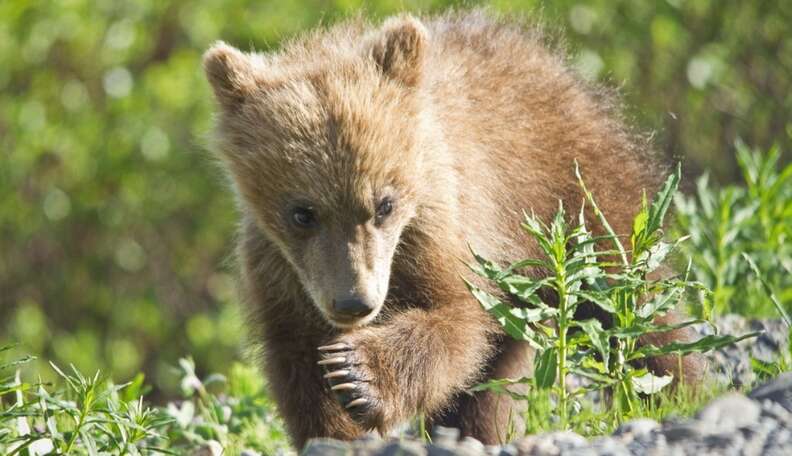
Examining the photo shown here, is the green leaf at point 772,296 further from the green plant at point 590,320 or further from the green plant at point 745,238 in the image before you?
the green plant at point 745,238

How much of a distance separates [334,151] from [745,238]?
247cm

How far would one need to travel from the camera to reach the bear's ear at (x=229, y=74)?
580cm

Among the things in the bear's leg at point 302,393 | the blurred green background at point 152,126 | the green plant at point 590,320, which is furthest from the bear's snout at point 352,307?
the blurred green background at point 152,126

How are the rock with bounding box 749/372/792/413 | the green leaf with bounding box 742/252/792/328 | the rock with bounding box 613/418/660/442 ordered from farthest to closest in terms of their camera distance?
the green leaf with bounding box 742/252/792/328
the rock with bounding box 749/372/792/413
the rock with bounding box 613/418/660/442

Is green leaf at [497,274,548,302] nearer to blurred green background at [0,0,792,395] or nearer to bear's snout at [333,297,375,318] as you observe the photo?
bear's snout at [333,297,375,318]

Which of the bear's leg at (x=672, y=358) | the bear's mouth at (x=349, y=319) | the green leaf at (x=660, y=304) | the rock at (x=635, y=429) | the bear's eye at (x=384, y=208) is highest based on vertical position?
the rock at (x=635, y=429)

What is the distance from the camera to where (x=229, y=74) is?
580 cm

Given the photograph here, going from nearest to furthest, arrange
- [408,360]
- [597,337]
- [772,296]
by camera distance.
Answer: [597,337] < [772,296] < [408,360]

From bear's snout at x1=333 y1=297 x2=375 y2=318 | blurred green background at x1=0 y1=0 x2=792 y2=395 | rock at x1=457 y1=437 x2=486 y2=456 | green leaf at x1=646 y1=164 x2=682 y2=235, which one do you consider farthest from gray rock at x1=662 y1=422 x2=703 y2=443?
blurred green background at x1=0 y1=0 x2=792 y2=395

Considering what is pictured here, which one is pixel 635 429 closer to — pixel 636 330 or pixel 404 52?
pixel 636 330

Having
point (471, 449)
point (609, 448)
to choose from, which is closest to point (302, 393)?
point (471, 449)

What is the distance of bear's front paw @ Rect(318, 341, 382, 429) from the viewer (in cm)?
513

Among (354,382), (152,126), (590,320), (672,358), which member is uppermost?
(590,320)

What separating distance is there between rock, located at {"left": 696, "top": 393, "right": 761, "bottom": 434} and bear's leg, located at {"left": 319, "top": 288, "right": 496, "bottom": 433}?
1.51 meters
